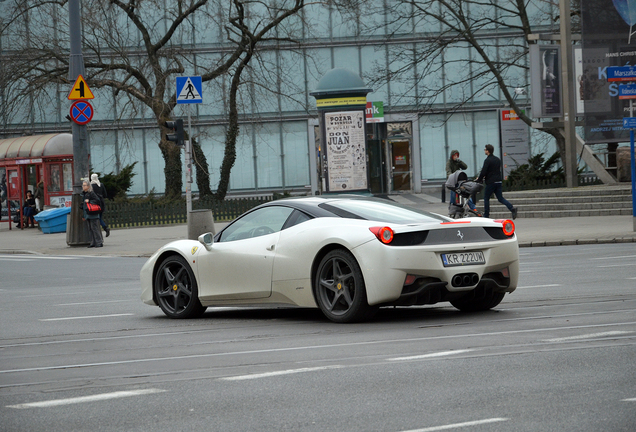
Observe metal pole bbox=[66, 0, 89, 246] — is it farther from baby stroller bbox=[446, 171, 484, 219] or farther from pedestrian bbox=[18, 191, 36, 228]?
pedestrian bbox=[18, 191, 36, 228]

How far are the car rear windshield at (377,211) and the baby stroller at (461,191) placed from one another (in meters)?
14.1

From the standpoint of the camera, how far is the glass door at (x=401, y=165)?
49.4 m

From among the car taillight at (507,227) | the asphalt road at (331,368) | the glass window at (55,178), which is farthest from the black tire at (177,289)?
the glass window at (55,178)

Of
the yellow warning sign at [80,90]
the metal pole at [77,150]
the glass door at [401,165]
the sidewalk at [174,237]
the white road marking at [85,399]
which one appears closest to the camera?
the white road marking at [85,399]

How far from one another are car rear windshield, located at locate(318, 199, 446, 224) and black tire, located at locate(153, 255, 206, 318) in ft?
5.73

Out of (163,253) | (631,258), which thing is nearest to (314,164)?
(631,258)

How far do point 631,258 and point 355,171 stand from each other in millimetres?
16773

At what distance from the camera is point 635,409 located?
17.4 ft

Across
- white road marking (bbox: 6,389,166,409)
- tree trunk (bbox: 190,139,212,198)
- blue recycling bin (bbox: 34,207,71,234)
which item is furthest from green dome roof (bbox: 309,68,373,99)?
white road marking (bbox: 6,389,166,409)

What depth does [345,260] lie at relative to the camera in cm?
905

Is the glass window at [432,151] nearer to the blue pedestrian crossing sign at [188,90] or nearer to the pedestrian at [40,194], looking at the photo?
the pedestrian at [40,194]

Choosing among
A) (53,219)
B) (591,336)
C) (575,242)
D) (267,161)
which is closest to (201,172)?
(53,219)

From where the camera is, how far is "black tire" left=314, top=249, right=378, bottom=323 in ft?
29.5

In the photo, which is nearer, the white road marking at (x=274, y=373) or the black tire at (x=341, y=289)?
the white road marking at (x=274, y=373)
